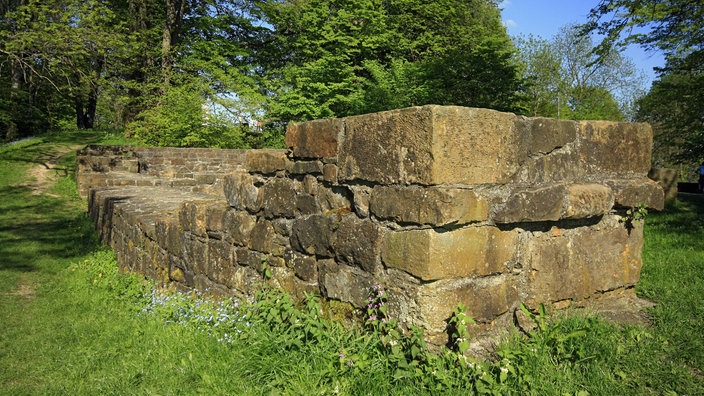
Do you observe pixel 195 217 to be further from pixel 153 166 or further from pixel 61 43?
pixel 61 43

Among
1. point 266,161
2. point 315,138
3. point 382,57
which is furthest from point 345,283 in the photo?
point 382,57

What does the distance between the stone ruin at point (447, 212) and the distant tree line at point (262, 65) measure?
11.3 metres

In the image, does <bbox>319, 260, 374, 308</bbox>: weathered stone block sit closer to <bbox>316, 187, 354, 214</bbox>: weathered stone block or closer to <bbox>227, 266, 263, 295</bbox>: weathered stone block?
<bbox>316, 187, 354, 214</bbox>: weathered stone block

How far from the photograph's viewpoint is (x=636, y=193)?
2.96 m

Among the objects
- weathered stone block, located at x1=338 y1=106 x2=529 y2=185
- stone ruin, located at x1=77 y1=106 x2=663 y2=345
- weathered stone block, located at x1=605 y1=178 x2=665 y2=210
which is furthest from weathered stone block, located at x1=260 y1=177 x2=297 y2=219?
weathered stone block, located at x1=605 y1=178 x2=665 y2=210

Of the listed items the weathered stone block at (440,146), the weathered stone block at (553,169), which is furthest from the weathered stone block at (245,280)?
the weathered stone block at (553,169)

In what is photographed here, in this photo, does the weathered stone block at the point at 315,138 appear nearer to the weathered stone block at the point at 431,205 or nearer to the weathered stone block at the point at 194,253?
the weathered stone block at the point at 431,205

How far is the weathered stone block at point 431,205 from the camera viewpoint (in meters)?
2.24

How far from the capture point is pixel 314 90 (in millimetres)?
20500

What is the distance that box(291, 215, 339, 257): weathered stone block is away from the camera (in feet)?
9.62

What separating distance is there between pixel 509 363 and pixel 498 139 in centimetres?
115

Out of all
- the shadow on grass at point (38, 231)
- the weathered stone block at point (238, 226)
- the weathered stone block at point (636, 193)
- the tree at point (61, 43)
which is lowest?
the shadow on grass at point (38, 231)

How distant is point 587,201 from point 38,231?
30.0ft

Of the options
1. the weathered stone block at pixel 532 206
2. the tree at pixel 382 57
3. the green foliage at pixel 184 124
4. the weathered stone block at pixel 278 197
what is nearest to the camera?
the weathered stone block at pixel 532 206
